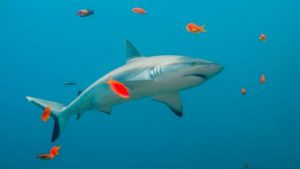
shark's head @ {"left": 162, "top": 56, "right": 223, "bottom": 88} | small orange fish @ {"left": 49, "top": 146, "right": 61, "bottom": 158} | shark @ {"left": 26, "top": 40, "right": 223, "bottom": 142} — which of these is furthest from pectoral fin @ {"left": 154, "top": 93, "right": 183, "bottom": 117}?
small orange fish @ {"left": 49, "top": 146, "right": 61, "bottom": 158}

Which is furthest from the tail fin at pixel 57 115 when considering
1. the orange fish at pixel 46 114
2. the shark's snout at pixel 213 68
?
the shark's snout at pixel 213 68

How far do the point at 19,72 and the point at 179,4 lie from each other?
507 inches

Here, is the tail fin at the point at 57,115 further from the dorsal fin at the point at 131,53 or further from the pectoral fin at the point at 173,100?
the pectoral fin at the point at 173,100

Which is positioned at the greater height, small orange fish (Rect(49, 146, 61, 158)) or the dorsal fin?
the dorsal fin

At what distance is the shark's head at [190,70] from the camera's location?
4270 mm

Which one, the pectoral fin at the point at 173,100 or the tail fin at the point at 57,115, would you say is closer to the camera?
the pectoral fin at the point at 173,100

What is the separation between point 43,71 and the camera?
2600cm

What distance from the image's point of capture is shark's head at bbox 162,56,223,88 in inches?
168

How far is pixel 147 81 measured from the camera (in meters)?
4.70

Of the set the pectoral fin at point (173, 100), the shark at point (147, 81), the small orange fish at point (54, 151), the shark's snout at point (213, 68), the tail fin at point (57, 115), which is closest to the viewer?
the shark's snout at point (213, 68)

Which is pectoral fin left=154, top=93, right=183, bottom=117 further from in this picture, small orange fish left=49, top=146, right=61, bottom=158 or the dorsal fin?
small orange fish left=49, top=146, right=61, bottom=158

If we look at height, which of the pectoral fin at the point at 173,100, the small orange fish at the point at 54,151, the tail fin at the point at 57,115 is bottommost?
the small orange fish at the point at 54,151

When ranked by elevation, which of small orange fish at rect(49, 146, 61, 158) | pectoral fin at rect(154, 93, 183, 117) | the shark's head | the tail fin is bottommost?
small orange fish at rect(49, 146, 61, 158)

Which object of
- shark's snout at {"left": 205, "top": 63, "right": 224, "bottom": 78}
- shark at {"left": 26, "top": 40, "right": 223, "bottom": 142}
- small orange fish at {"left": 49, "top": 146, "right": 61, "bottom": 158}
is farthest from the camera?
small orange fish at {"left": 49, "top": 146, "right": 61, "bottom": 158}
